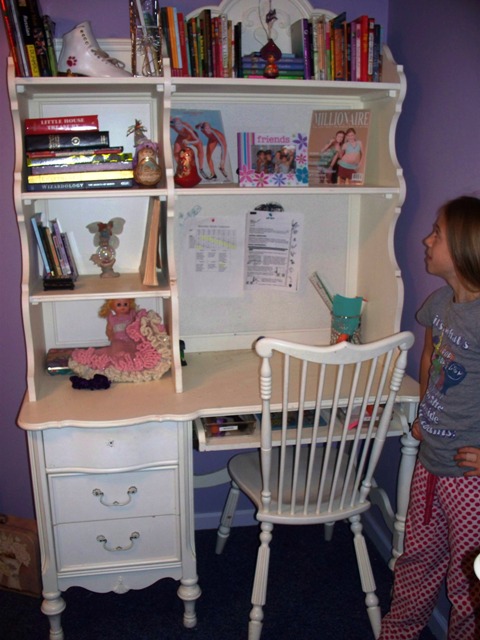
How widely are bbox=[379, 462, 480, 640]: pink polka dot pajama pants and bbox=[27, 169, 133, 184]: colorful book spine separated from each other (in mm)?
1184

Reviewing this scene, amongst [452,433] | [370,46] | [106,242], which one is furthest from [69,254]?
[452,433]

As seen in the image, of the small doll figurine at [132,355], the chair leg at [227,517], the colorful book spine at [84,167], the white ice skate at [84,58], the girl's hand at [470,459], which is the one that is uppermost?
the white ice skate at [84,58]

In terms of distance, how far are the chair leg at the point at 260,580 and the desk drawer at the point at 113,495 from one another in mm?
279

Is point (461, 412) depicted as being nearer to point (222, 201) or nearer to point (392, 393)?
point (392, 393)

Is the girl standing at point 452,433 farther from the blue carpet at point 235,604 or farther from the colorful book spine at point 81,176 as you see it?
the colorful book spine at point 81,176

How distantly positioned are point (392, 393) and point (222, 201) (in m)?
0.89

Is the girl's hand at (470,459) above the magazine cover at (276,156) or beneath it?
beneath

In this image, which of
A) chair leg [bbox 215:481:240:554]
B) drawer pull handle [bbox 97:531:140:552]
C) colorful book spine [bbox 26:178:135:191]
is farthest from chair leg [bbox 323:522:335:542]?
colorful book spine [bbox 26:178:135:191]

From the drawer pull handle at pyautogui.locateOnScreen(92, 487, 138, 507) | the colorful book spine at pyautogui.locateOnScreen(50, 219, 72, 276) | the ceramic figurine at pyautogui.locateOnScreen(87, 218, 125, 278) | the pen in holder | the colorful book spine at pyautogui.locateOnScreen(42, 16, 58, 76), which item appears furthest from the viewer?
the pen in holder

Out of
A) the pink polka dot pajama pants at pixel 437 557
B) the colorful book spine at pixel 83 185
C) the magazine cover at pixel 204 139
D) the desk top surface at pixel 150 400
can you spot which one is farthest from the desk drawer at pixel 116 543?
the magazine cover at pixel 204 139

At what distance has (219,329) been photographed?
7.37 feet

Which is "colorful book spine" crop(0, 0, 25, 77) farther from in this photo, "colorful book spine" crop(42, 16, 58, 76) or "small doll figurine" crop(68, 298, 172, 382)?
"small doll figurine" crop(68, 298, 172, 382)

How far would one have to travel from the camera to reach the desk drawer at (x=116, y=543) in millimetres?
1831

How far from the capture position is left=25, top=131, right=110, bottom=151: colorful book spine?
5.72ft
